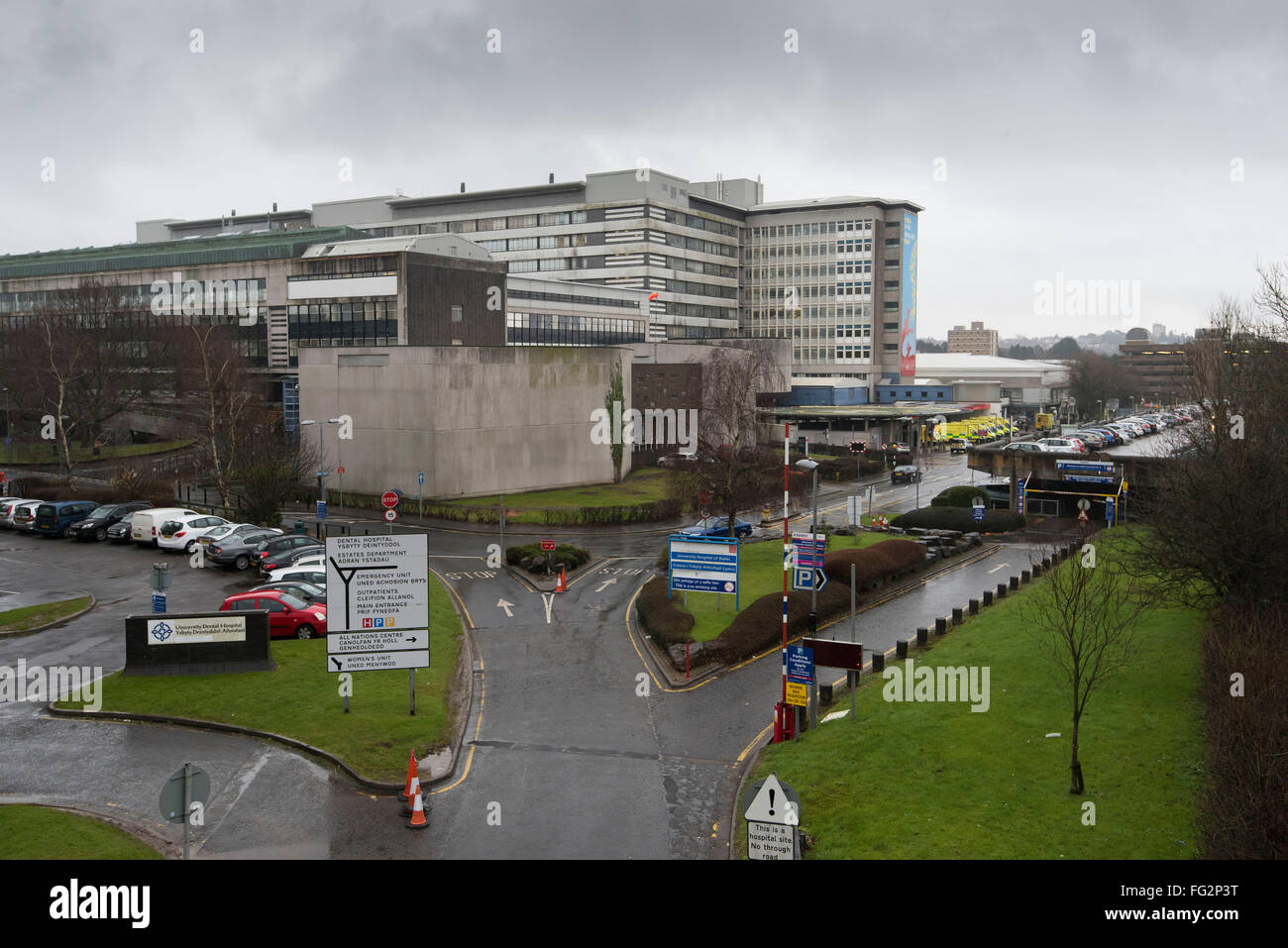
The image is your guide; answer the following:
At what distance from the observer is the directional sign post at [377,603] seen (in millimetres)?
21391

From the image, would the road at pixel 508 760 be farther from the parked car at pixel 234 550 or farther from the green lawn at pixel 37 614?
the parked car at pixel 234 550

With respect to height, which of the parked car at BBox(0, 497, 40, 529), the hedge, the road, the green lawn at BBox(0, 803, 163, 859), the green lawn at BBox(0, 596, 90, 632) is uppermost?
the parked car at BBox(0, 497, 40, 529)

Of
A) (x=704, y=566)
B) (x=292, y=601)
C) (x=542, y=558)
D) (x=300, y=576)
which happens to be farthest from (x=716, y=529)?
(x=292, y=601)

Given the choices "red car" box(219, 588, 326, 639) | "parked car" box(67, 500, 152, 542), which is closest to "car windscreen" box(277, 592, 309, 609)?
"red car" box(219, 588, 326, 639)

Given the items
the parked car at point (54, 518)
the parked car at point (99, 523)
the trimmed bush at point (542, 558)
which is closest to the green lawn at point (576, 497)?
the trimmed bush at point (542, 558)

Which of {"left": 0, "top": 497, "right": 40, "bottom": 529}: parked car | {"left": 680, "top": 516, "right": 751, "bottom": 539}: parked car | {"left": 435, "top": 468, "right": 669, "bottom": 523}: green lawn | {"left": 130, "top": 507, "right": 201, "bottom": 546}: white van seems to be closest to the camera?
{"left": 130, "top": 507, "right": 201, "bottom": 546}: white van

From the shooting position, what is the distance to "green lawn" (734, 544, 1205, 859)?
50.3 feet

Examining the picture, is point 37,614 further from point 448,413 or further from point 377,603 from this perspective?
point 448,413

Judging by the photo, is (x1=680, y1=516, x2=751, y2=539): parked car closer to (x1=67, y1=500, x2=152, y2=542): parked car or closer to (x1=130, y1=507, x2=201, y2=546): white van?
(x1=130, y1=507, x2=201, y2=546): white van

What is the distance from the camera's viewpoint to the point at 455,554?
147 ft

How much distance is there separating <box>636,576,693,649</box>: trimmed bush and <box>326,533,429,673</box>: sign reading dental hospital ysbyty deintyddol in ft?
29.8

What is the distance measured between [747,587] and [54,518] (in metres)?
31.7
